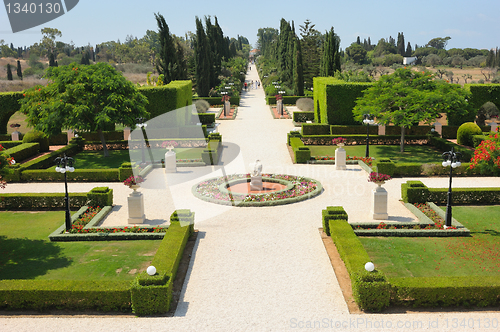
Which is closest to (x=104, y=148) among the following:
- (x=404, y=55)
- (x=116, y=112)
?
(x=116, y=112)

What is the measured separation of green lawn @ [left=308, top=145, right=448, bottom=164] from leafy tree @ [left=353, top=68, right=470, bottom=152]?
1027 millimetres

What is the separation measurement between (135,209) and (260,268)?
20.8 feet

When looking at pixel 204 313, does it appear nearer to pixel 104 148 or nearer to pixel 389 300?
pixel 389 300

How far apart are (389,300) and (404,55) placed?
499 ft

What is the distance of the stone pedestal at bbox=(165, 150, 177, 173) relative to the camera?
78.9 feet

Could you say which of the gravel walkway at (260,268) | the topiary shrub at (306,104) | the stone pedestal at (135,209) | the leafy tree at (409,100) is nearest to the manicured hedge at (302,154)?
the gravel walkway at (260,268)

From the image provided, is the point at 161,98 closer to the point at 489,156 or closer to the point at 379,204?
the point at 379,204

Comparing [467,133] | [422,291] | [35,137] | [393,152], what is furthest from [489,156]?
[35,137]

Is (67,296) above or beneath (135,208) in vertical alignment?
beneath

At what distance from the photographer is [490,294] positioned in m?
10.4

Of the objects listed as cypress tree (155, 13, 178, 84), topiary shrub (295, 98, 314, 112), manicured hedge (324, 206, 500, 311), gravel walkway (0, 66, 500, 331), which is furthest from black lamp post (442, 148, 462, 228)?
cypress tree (155, 13, 178, 84)

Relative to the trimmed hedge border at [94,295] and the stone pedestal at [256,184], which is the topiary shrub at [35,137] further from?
the trimmed hedge border at [94,295]

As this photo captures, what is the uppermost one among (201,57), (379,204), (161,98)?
(201,57)

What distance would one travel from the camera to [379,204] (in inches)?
653
